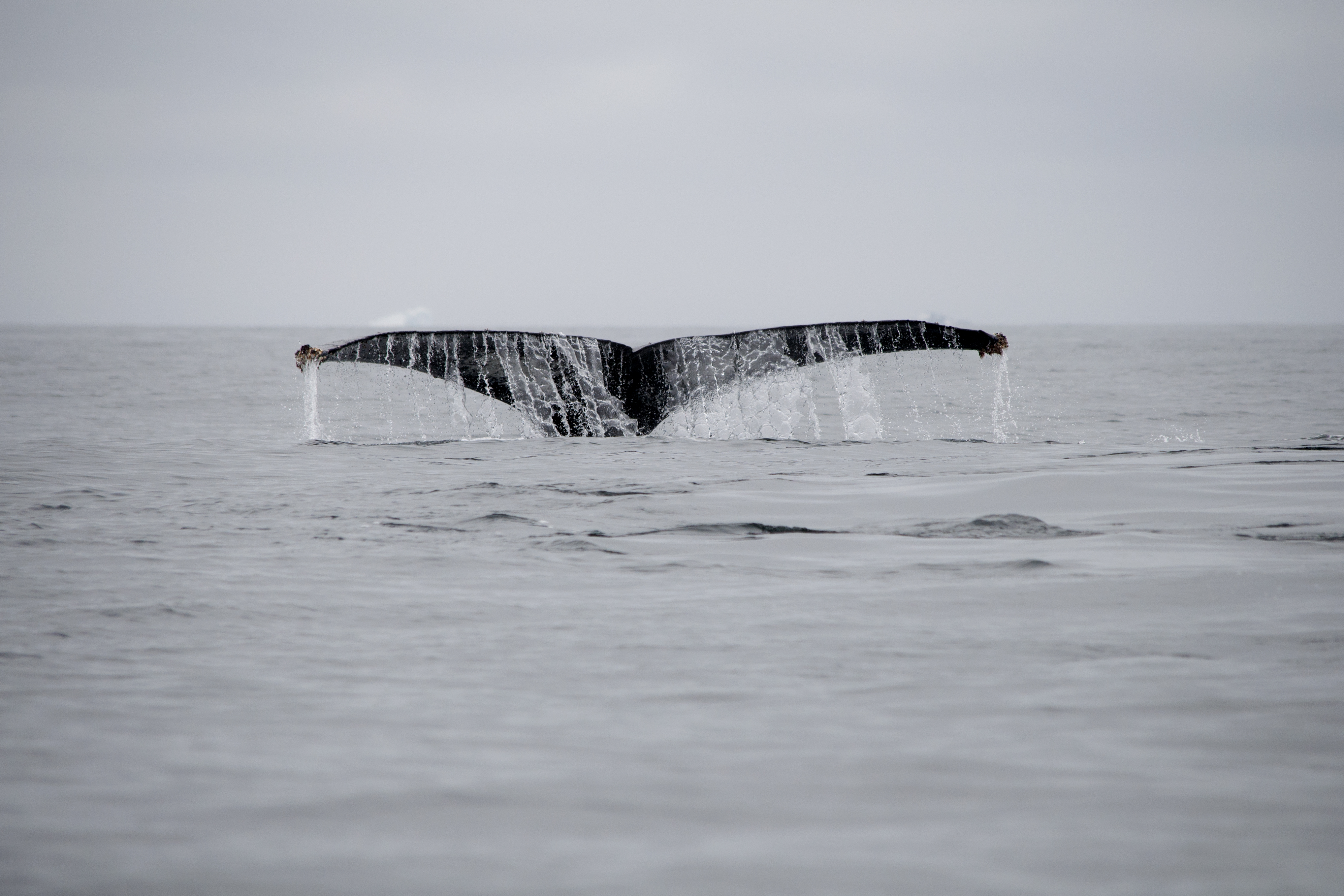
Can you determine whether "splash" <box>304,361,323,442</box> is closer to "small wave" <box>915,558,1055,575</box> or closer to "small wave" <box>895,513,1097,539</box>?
"small wave" <box>895,513,1097,539</box>

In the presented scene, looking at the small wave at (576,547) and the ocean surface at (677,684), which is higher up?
the small wave at (576,547)

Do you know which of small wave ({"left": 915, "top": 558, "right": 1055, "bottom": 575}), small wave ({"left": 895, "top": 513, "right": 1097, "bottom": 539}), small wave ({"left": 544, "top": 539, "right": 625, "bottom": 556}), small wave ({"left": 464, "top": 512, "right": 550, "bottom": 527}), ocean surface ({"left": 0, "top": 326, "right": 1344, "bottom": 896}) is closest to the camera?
ocean surface ({"left": 0, "top": 326, "right": 1344, "bottom": 896})

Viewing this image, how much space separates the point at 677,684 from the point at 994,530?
352 centimetres

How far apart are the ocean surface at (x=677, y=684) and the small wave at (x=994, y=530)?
0.03 m

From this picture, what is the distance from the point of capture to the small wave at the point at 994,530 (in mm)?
6445

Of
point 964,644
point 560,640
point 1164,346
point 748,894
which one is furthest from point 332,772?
point 1164,346

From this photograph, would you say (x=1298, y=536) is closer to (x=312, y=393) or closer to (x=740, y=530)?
(x=740, y=530)

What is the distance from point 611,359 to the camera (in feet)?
39.4

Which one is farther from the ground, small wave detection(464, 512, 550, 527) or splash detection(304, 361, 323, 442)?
splash detection(304, 361, 323, 442)

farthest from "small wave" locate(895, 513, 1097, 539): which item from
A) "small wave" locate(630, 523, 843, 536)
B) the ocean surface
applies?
"small wave" locate(630, 523, 843, 536)

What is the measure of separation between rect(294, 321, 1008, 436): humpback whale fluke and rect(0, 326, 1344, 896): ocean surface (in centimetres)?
183

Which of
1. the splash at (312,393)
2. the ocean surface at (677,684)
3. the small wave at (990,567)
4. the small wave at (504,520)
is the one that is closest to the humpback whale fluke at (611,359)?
the splash at (312,393)

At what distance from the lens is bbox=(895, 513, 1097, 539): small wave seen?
6.45m

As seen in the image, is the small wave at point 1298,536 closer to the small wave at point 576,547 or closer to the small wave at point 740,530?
the small wave at point 740,530
